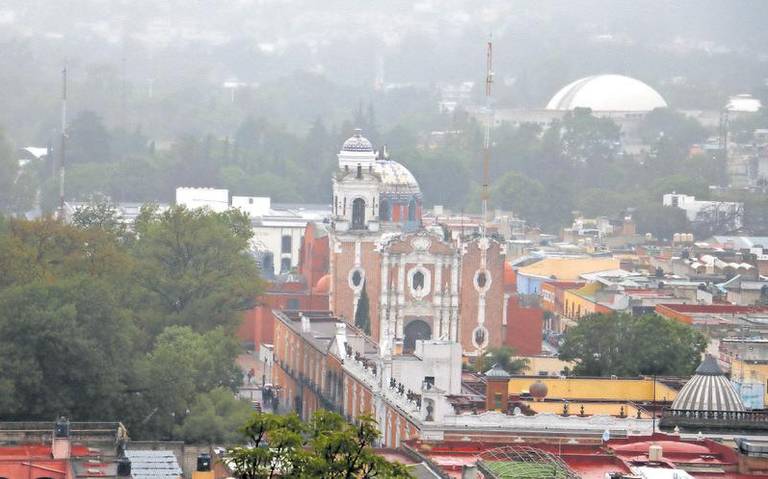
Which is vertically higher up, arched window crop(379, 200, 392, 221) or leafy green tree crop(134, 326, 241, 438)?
arched window crop(379, 200, 392, 221)

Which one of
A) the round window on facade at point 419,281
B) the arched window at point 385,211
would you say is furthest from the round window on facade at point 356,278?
the arched window at point 385,211

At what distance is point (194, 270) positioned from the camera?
182ft

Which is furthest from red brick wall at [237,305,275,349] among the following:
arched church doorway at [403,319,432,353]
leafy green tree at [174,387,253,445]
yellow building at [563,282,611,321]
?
leafy green tree at [174,387,253,445]

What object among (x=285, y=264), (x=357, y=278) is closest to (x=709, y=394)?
(x=357, y=278)

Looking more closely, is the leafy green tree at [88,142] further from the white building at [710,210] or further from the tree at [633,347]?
the tree at [633,347]

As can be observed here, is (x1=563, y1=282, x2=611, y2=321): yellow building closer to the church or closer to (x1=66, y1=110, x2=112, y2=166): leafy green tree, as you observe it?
the church

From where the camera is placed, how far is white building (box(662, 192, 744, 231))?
8706 centimetres

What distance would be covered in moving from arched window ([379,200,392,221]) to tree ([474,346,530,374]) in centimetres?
881

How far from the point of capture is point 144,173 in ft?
318

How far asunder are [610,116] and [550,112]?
9.02ft

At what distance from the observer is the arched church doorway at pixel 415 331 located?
57.5 meters

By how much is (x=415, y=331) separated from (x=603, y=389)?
1562cm

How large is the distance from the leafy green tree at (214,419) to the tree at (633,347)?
6.90m

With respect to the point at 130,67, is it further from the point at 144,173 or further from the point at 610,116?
the point at 144,173
